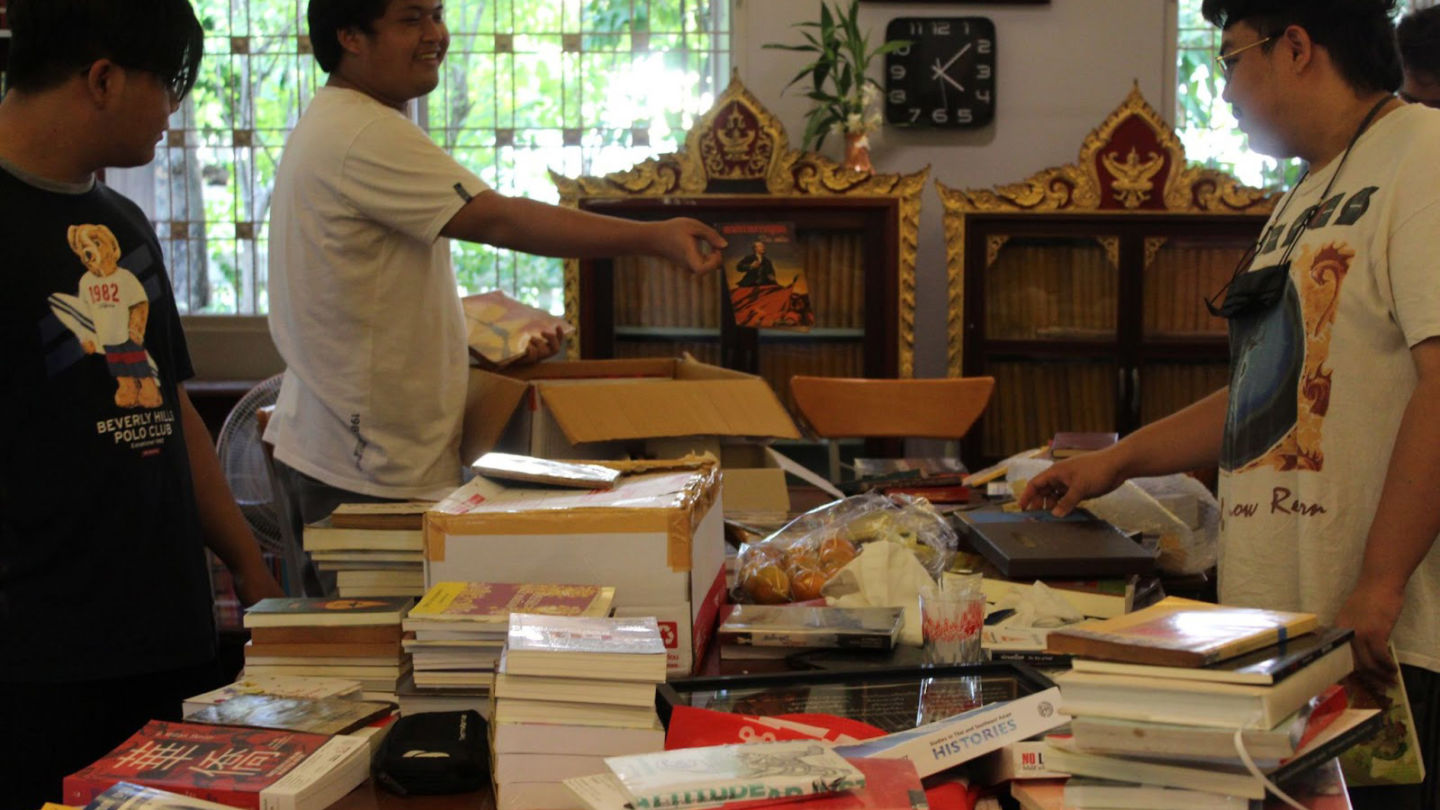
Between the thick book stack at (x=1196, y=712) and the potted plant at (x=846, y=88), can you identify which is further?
the potted plant at (x=846, y=88)

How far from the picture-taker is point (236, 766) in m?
1.08

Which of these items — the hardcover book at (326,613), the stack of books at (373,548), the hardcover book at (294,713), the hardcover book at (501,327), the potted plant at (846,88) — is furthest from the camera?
the potted plant at (846,88)

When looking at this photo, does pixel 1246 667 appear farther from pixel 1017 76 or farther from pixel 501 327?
pixel 1017 76

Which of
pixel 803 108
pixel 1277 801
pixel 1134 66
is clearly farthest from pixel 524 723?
pixel 1134 66

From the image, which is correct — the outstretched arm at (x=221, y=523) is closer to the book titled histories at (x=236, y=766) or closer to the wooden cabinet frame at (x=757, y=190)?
the book titled histories at (x=236, y=766)

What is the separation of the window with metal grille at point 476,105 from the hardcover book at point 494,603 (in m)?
3.62

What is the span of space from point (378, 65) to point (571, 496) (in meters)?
0.99

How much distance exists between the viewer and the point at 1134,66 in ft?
15.4

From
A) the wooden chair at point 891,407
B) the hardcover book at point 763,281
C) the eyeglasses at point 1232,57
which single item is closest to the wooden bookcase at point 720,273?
the wooden chair at point 891,407

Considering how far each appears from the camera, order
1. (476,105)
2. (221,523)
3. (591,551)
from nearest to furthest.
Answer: (591,551) < (221,523) < (476,105)

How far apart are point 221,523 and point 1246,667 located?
4.84 feet

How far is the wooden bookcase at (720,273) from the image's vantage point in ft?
Result: 13.7

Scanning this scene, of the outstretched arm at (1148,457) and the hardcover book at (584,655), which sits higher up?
the outstretched arm at (1148,457)

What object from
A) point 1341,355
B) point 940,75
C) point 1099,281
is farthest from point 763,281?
point 940,75
